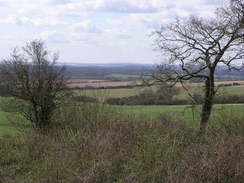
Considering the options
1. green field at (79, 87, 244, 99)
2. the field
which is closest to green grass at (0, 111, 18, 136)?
the field

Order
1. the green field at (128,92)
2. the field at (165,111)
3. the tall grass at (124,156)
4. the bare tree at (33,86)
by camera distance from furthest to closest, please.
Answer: the bare tree at (33,86) < the green field at (128,92) < the field at (165,111) < the tall grass at (124,156)

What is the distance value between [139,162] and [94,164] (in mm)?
929

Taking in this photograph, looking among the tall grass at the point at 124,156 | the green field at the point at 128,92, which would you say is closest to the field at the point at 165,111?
the green field at the point at 128,92

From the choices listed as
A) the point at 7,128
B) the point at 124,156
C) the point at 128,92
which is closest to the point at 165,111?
the point at 128,92

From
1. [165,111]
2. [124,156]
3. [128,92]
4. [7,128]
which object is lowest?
[7,128]

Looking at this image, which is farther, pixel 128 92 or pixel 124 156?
pixel 128 92

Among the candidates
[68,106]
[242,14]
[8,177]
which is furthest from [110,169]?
[242,14]

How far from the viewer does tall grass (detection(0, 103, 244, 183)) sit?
616cm

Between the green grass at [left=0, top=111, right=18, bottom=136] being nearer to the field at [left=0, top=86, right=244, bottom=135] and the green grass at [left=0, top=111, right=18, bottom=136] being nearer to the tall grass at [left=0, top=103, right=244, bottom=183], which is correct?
the field at [left=0, top=86, right=244, bottom=135]

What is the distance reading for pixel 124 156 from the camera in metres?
7.06

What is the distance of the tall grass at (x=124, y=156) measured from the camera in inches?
243

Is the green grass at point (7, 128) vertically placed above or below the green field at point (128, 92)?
below

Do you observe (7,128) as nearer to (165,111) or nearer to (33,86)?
(33,86)

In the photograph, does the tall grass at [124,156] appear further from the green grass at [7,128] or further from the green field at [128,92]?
the green grass at [7,128]
